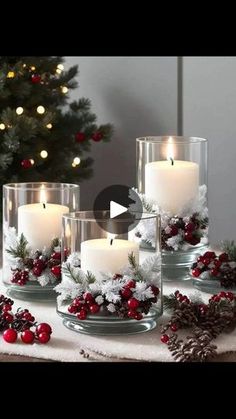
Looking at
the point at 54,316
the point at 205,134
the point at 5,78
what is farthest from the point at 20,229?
the point at 205,134

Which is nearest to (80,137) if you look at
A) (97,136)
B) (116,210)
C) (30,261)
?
(97,136)

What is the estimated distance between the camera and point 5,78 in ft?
9.61

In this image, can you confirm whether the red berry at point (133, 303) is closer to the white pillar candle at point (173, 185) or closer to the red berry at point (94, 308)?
the red berry at point (94, 308)

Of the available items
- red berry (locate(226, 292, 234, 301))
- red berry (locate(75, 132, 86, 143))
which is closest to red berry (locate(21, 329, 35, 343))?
red berry (locate(226, 292, 234, 301))

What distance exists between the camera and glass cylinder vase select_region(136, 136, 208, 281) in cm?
171

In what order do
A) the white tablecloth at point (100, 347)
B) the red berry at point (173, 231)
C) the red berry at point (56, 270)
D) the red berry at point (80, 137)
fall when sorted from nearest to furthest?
the white tablecloth at point (100, 347) < the red berry at point (56, 270) < the red berry at point (173, 231) < the red berry at point (80, 137)

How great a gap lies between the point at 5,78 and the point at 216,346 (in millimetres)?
1833

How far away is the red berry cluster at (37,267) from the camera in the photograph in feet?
5.15

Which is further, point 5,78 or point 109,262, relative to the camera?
Answer: point 5,78

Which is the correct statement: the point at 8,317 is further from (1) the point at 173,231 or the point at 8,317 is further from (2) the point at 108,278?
(1) the point at 173,231

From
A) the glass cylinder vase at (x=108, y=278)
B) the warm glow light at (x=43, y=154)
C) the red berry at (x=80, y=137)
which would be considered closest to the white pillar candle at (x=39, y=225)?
the glass cylinder vase at (x=108, y=278)

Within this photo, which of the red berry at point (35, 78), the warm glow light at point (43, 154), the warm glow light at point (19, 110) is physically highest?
the red berry at point (35, 78)

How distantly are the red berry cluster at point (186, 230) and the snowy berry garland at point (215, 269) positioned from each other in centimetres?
7
